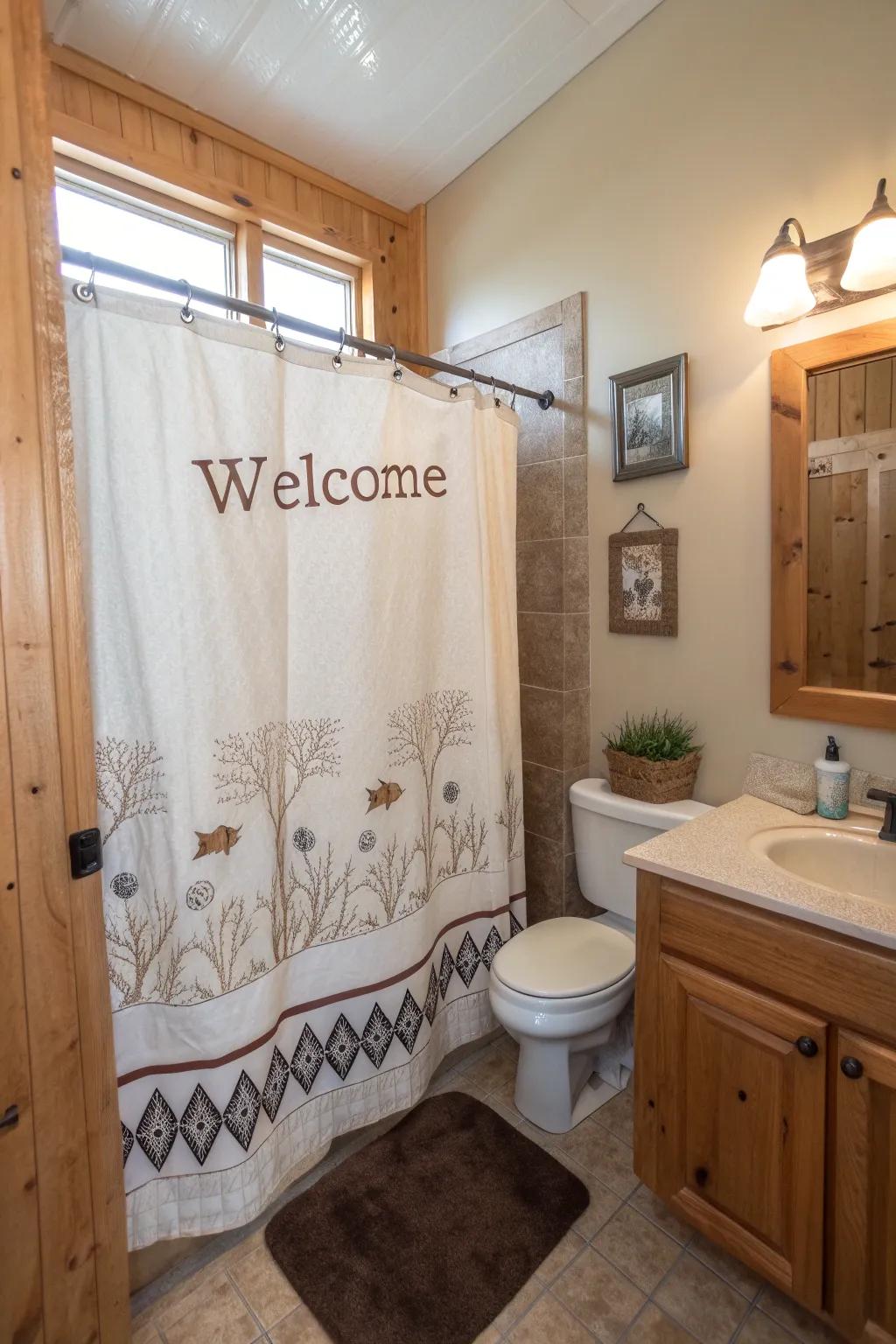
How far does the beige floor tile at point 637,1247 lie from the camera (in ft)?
4.31

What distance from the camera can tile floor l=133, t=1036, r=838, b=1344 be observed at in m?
1.21

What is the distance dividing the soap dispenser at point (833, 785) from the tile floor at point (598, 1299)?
949mm

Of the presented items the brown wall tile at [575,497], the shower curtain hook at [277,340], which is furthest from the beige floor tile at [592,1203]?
the shower curtain hook at [277,340]

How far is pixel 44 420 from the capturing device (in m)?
0.96

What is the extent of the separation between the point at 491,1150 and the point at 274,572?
4.96 ft

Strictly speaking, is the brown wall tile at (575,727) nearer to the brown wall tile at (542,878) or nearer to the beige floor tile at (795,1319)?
the brown wall tile at (542,878)

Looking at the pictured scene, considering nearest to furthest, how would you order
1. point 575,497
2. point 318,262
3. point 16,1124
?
1. point 16,1124
2. point 575,497
3. point 318,262

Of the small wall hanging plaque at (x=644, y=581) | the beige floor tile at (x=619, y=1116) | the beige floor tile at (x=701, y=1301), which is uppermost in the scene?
the small wall hanging plaque at (x=644, y=581)

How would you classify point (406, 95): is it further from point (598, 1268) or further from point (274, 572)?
point (598, 1268)

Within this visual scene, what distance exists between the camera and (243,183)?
1983 mm

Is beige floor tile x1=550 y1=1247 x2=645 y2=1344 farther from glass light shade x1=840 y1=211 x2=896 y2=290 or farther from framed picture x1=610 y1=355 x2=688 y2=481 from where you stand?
glass light shade x1=840 y1=211 x2=896 y2=290

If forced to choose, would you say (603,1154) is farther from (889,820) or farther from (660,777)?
(889,820)

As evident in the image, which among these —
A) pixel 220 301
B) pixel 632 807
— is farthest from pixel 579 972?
pixel 220 301

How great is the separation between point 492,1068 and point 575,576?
1.49 meters
